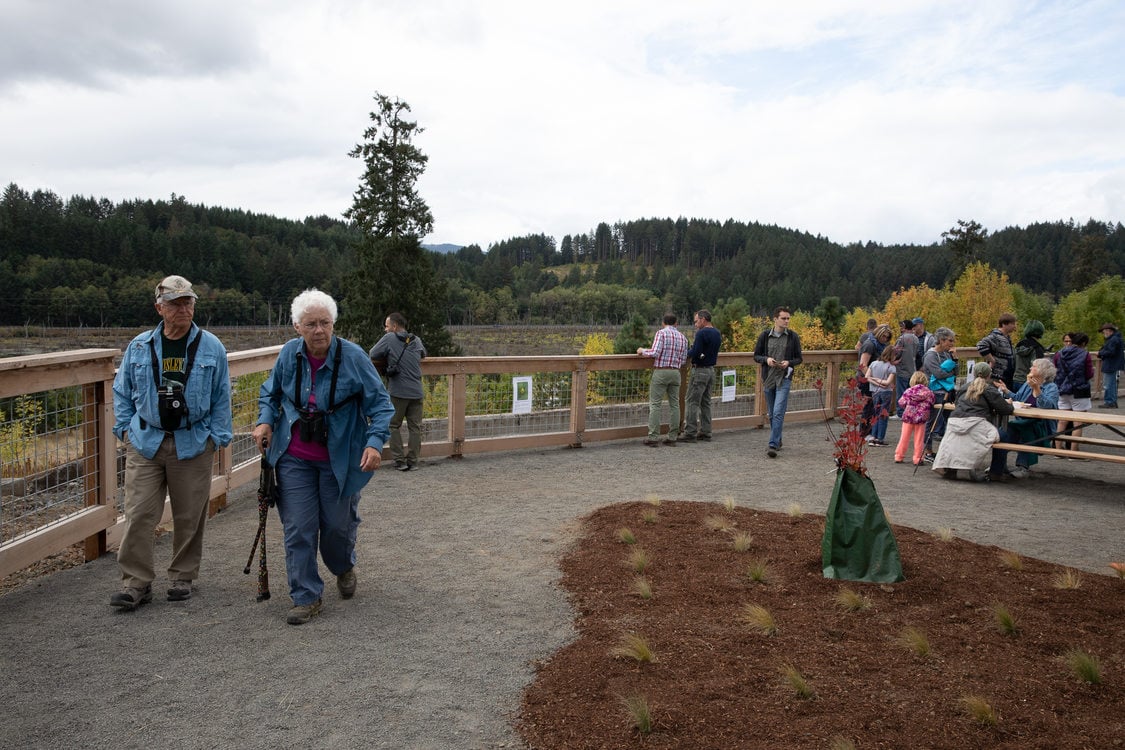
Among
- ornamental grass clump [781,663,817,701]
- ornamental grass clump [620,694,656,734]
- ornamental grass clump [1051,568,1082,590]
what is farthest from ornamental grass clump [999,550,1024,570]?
ornamental grass clump [620,694,656,734]

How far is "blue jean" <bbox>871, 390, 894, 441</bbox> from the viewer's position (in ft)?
42.6

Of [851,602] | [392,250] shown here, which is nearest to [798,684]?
[851,602]

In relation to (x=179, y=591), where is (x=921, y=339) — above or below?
above

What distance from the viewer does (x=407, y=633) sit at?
503 cm

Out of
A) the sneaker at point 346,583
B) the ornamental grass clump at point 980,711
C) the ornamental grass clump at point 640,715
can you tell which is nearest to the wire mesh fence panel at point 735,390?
the sneaker at point 346,583

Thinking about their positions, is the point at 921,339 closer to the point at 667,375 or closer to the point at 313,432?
the point at 667,375

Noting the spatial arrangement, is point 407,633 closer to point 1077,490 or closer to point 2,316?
point 1077,490

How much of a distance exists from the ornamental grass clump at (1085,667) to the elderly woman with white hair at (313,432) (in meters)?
4.00

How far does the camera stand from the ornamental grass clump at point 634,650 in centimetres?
443

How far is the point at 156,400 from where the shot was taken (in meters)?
5.29

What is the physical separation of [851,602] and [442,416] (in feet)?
23.7

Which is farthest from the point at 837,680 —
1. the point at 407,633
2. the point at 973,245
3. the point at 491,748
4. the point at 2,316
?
the point at 2,316

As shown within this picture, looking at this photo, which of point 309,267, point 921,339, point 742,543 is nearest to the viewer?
point 742,543

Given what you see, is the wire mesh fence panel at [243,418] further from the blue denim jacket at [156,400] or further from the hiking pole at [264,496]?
the hiking pole at [264,496]
